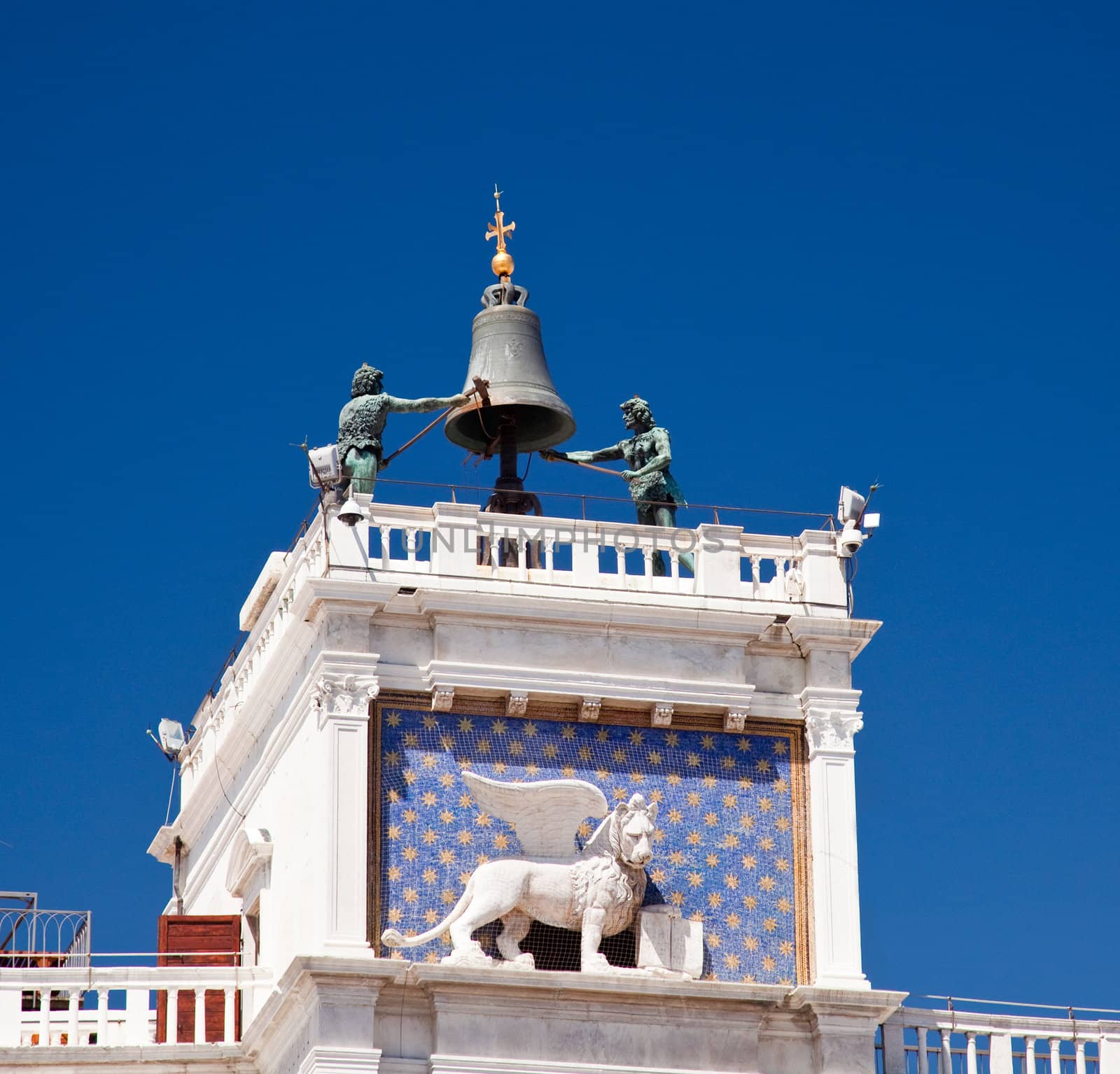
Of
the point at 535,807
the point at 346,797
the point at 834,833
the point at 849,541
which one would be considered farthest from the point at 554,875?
the point at 849,541

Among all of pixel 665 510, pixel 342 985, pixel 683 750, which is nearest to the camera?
pixel 342 985

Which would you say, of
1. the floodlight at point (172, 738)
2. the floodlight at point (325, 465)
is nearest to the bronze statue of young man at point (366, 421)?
the floodlight at point (325, 465)

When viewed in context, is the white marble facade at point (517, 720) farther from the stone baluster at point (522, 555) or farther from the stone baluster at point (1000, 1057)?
the stone baluster at point (1000, 1057)

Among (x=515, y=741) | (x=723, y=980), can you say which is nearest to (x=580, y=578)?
(x=515, y=741)

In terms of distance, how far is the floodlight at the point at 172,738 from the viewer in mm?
42875

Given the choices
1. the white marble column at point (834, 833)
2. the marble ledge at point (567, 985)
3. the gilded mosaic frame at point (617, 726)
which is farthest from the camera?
the white marble column at point (834, 833)

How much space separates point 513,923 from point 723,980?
7.43 ft

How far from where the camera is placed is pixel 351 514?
35438 millimetres

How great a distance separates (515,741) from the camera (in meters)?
35.6

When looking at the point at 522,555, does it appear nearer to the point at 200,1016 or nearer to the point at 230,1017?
the point at 230,1017

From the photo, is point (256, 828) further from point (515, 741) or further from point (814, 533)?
point (814, 533)

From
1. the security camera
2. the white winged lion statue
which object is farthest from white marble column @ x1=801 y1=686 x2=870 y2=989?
the white winged lion statue

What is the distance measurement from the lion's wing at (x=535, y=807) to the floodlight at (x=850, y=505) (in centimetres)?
438

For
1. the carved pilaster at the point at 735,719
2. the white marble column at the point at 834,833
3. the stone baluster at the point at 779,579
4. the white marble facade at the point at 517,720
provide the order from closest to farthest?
the white marble facade at the point at 517,720 < the white marble column at the point at 834,833 < the carved pilaster at the point at 735,719 < the stone baluster at the point at 779,579
